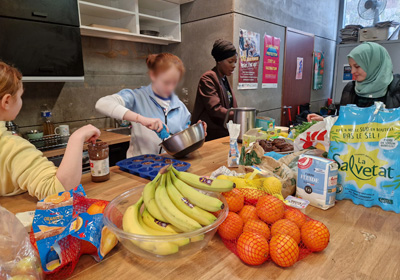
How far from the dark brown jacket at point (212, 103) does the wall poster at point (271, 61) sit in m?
1.52

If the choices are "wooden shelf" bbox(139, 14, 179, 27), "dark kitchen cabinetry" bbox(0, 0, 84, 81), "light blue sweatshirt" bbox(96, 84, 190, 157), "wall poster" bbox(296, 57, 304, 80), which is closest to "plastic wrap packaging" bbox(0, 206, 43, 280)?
"light blue sweatshirt" bbox(96, 84, 190, 157)

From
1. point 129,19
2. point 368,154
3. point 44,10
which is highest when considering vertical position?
point 129,19

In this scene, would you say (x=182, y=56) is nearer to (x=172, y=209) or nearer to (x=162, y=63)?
(x=162, y=63)

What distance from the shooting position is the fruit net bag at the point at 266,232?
67 centimetres

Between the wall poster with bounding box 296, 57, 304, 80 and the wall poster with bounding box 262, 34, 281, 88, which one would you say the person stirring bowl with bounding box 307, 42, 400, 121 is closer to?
the wall poster with bounding box 262, 34, 281, 88

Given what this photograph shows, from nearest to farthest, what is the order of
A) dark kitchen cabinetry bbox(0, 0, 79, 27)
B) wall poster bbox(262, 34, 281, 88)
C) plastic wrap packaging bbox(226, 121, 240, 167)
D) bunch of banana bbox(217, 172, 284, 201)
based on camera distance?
bunch of banana bbox(217, 172, 284, 201), plastic wrap packaging bbox(226, 121, 240, 167), dark kitchen cabinetry bbox(0, 0, 79, 27), wall poster bbox(262, 34, 281, 88)

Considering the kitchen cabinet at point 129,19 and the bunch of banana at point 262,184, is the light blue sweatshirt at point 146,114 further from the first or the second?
the kitchen cabinet at point 129,19

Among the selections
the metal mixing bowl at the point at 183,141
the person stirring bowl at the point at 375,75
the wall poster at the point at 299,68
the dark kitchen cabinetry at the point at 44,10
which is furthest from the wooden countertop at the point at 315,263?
the wall poster at the point at 299,68

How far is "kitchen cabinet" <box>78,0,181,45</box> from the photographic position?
277 cm

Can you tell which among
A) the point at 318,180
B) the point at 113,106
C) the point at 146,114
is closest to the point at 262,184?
the point at 318,180

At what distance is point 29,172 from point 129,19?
253 cm

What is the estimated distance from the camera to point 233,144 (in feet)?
4.55

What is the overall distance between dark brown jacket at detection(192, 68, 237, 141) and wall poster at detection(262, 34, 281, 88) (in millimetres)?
1519

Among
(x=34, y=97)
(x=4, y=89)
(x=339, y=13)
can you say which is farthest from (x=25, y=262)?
(x=339, y=13)
